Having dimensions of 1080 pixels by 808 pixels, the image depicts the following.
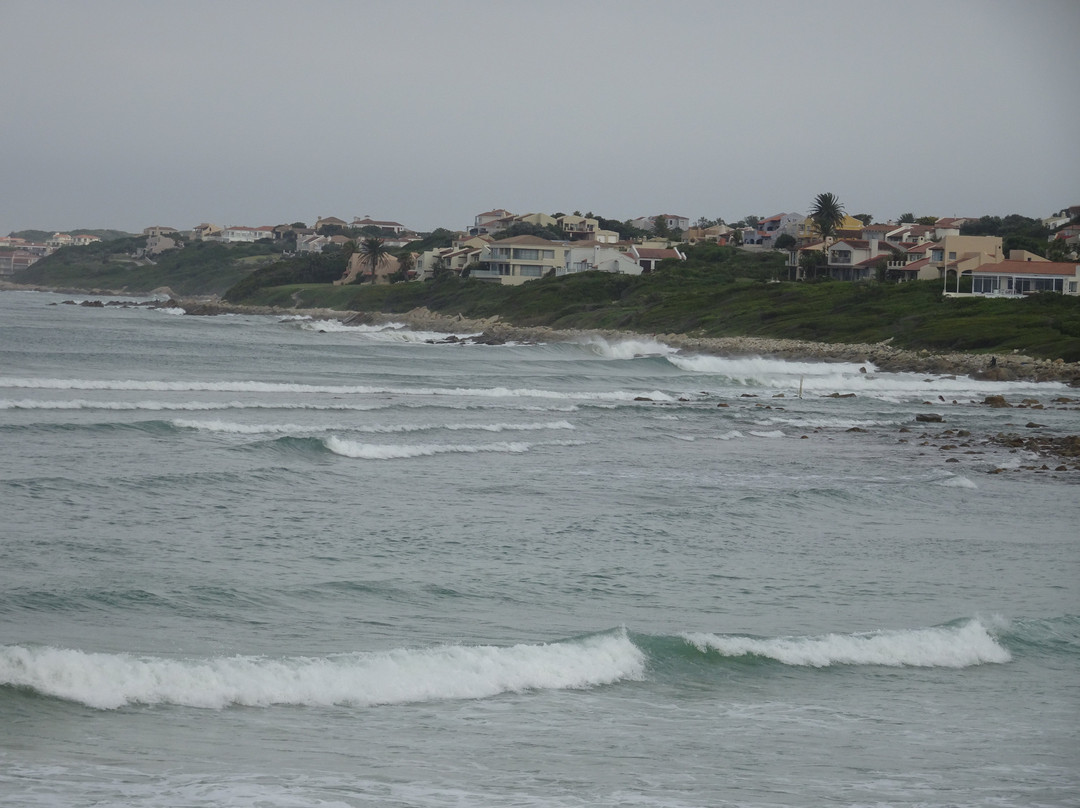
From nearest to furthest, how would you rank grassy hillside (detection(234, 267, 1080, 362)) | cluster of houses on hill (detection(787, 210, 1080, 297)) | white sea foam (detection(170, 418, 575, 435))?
white sea foam (detection(170, 418, 575, 435)), grassy hillside (detection(234, 267, 1080, 362)), cluster of houses on hill (detection(787, 210, 1080, 297))

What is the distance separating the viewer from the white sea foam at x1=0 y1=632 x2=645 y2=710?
10195 millimetres

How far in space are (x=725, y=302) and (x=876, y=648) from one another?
262 ft

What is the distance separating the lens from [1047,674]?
484 inches

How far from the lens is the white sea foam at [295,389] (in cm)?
3975

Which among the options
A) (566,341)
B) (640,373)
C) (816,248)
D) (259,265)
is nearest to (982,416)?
(640,373)

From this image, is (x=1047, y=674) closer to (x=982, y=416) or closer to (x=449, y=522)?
(x=449, y=522)

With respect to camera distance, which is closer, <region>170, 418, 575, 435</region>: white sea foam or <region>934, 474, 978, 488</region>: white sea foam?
<region>934, 474, 978, 488</region>: white sea foam

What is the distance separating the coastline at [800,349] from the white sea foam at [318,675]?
4826cm

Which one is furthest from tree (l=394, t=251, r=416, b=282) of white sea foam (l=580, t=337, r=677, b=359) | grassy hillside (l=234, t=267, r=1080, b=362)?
white sea foam (l=580, t=337, r=677, b=359)

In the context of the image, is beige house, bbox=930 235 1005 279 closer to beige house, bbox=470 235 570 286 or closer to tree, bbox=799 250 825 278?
tree, bbox=799 250 825 278

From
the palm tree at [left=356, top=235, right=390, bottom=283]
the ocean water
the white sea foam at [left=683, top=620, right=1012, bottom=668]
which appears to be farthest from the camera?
the palm tree at [left=356, top=235, right=390, bottom=283]

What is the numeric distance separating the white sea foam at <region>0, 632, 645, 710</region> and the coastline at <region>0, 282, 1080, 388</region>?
158 feet

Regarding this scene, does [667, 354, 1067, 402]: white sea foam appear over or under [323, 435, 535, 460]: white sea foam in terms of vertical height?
over

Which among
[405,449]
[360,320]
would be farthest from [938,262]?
[405,449]
